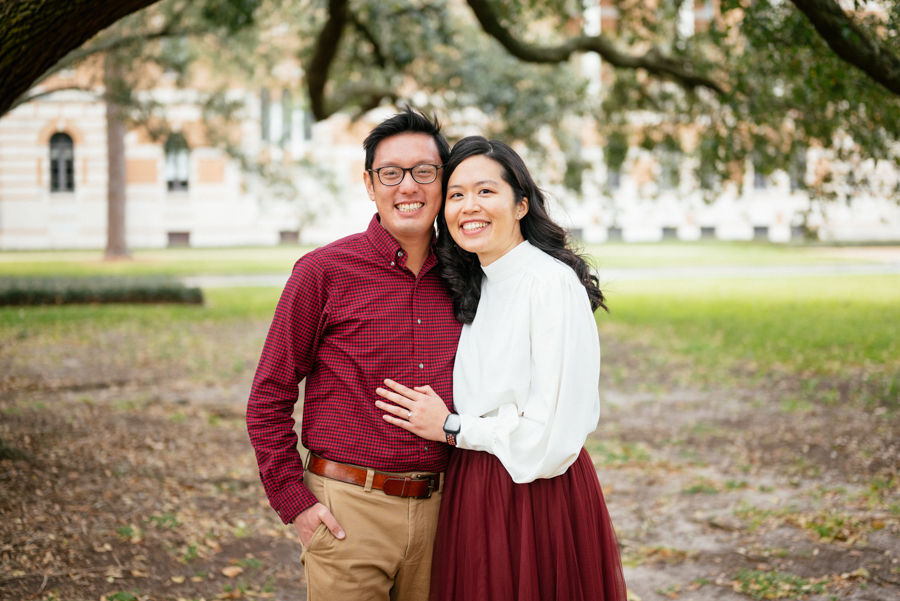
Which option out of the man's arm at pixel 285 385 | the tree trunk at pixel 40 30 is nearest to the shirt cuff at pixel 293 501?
the man's arm at pixel 285 385

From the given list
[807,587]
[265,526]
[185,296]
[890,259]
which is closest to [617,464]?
[807,587]

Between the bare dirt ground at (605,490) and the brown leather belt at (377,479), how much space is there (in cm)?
213

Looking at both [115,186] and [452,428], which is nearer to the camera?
[452,428]

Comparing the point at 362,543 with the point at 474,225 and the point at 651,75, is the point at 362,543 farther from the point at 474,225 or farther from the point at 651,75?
the point at 651,75

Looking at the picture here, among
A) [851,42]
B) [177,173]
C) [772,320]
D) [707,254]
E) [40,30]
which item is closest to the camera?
[40,30]

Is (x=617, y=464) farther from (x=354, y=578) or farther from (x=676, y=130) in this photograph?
(x=676, y=130)

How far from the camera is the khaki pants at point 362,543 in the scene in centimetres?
264

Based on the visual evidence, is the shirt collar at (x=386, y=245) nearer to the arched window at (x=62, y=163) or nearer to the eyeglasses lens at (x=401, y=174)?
the eyeglasses lens at (x=401, y=174)

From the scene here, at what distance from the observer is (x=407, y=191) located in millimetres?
2779

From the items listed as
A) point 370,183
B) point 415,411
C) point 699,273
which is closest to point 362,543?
point 415,411

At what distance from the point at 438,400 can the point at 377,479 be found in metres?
0.34

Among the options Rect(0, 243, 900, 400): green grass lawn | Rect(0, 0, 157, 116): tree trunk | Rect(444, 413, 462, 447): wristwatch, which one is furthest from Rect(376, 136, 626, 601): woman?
Rect(0, 243, 900, 400): green grass lawn

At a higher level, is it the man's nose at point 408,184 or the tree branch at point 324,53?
the tree branch at point 324,53

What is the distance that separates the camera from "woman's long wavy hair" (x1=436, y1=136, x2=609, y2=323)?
2770 millimetres
